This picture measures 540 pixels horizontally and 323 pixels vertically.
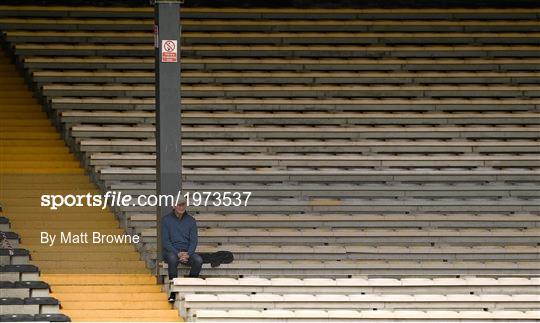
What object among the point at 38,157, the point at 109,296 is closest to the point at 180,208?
the point at 109,296

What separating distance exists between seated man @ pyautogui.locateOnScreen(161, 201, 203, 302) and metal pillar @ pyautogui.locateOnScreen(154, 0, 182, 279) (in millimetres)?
242

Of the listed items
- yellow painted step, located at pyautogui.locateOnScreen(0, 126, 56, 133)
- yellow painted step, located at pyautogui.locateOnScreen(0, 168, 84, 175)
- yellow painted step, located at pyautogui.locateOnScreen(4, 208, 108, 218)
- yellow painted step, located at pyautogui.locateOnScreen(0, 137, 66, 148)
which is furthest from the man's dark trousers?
yellow painted step, located at pyautogui.locateOnScreen(0, 126, 56, 133)

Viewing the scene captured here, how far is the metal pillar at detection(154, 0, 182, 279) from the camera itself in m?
16.4

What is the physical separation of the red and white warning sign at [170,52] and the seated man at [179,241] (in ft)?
4.46

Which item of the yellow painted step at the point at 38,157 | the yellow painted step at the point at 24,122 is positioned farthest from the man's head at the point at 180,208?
the yellow painted step at the point at 24,122

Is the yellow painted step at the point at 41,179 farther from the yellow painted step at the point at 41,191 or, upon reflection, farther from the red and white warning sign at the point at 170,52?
the red and white warning sign at the point at 170,52

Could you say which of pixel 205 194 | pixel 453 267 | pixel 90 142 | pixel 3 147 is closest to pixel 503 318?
pixel 453 267

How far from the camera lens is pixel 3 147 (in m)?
19.4

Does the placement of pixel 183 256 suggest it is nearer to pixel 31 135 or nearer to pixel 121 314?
pixel 121 314

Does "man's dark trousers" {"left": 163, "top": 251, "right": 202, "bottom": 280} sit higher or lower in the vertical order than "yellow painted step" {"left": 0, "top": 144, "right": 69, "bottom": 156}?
lower

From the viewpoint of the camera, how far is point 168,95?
646 inches

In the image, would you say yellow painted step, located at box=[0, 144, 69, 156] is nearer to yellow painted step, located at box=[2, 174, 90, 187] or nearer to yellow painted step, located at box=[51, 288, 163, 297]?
yellow painted step, located at box=[2, 174, 90, 187]

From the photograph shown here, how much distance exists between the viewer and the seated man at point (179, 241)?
1608 cm

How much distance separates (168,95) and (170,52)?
16.0 inches
